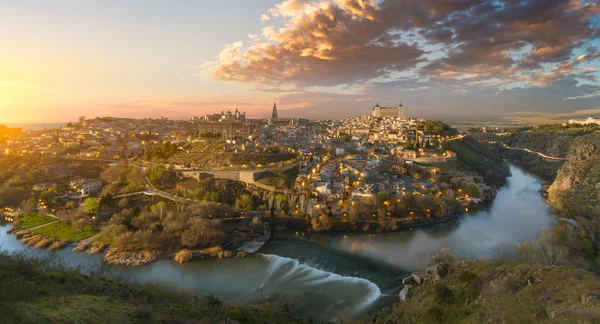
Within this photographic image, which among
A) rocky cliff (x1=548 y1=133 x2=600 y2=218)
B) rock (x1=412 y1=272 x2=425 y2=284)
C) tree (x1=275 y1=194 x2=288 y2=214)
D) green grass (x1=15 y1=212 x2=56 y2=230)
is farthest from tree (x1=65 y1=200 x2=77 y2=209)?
rocky cliff (x1=548 y1=133 x2=600 y2=218)

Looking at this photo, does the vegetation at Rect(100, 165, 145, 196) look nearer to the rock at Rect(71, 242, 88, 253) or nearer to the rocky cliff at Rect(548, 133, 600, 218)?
the rock at Rect(71, 242, 88, 253)

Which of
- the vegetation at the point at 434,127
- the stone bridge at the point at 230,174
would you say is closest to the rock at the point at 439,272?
the stone bridge at the point at 230,174

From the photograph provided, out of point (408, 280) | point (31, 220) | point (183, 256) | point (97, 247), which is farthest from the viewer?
point (31, 220)

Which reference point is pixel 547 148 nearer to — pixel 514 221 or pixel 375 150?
pixel 375 150

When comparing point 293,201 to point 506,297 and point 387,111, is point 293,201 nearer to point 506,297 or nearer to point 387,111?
point 506,297

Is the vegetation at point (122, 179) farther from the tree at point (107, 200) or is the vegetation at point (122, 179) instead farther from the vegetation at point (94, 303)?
the vegetation at point (94, 303)

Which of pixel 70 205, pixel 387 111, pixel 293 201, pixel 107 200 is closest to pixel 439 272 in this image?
pixel 293 201

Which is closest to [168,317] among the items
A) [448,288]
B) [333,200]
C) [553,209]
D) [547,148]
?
[448,288]
